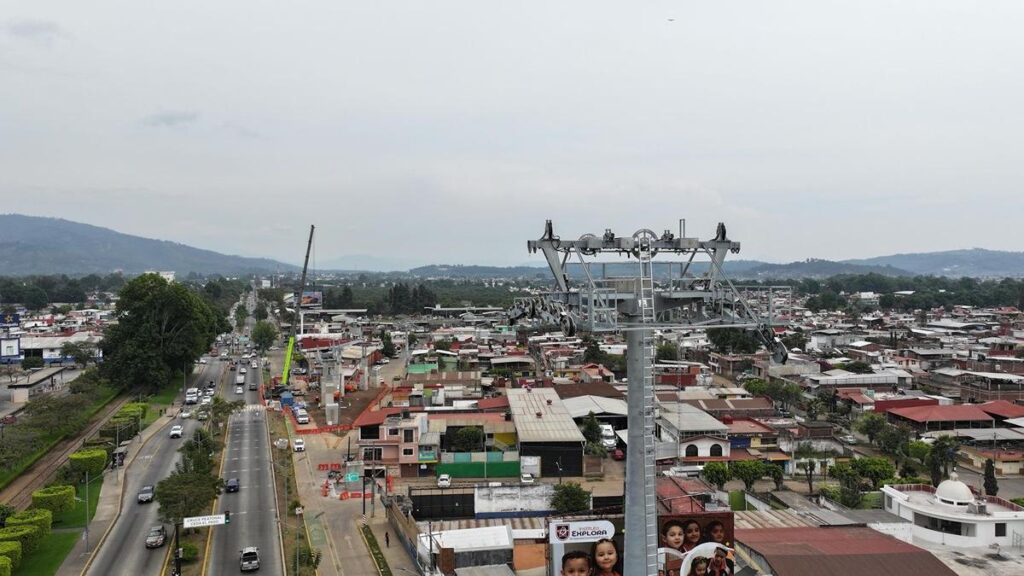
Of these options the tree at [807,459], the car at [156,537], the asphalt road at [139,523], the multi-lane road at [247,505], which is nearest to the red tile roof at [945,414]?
the tree at [807,459]

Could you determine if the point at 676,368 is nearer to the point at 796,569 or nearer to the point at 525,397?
the point at 525,397

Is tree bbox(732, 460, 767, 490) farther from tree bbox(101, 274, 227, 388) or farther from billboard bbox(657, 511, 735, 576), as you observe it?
tree bbox(101, 274, 227, 388)

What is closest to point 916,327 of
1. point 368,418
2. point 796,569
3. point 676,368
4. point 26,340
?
point 676,368

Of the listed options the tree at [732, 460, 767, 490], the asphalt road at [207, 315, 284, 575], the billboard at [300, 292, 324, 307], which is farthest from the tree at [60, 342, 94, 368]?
the tree at [732, 460, 767, 490]

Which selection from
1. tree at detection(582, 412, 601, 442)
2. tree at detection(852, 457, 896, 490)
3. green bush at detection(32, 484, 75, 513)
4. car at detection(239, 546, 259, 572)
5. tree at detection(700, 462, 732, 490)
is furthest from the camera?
tree at detection(582, 412, 601, 442)

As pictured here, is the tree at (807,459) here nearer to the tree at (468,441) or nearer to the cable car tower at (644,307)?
the tree at (468,441)

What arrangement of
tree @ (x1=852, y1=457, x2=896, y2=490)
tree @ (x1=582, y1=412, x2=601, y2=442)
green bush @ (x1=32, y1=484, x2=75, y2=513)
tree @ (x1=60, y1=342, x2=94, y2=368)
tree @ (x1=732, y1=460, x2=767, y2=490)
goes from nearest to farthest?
Result: green bush @ (x1=32, y1=484, x2=75, y2=513) → tree @ (x1=852, y1=457, x2=896, y2=490) → tree @ (x1=732, y1=460, x2=767, y2=490) → tree @ (x1=582, y1=412, x2=601, y2=442) → tree @ (x1=60, y1=342, x2=94, y2=368)

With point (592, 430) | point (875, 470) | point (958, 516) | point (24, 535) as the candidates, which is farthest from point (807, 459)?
point (24, 535)
